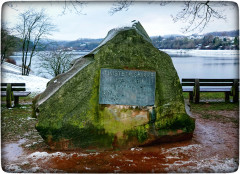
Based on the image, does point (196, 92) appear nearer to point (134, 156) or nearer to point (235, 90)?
point (235, 90)

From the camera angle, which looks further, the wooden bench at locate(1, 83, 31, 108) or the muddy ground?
the wooden bench at locate(1, 83, 31, 108)

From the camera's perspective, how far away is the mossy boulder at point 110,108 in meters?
4.49

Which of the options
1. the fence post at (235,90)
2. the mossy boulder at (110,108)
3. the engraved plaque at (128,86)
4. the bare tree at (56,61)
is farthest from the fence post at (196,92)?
the bare tree at (56,61)

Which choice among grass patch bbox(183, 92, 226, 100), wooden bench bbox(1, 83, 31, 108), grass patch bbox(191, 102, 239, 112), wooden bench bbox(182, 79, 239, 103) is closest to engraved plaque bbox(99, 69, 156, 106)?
grass patch bbox(191, 102, 239, 112)

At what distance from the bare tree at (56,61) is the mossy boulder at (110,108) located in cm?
1815

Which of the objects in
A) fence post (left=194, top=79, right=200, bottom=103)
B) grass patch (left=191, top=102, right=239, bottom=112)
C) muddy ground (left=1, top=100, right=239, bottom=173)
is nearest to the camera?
muddy ground (left=1, top=100, right=239, bottom=173)

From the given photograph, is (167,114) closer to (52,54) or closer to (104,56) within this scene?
(104,56)

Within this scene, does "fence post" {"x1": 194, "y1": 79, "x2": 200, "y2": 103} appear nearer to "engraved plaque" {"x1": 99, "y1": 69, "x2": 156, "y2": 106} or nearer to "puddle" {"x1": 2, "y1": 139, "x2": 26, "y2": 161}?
"engraved plaque" {"x1": 99, "y1": 69, "x2": 156, "y2": 106}

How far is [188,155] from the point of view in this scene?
4.39 m

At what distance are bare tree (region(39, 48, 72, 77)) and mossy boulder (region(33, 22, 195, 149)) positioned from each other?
715 inches

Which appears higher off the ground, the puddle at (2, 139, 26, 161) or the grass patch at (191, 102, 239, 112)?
the grass patch at (191, 102, 239, 112)

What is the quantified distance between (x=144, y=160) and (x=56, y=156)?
150 cm

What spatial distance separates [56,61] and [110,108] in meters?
19.8

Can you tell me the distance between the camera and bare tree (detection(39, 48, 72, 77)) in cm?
2277
